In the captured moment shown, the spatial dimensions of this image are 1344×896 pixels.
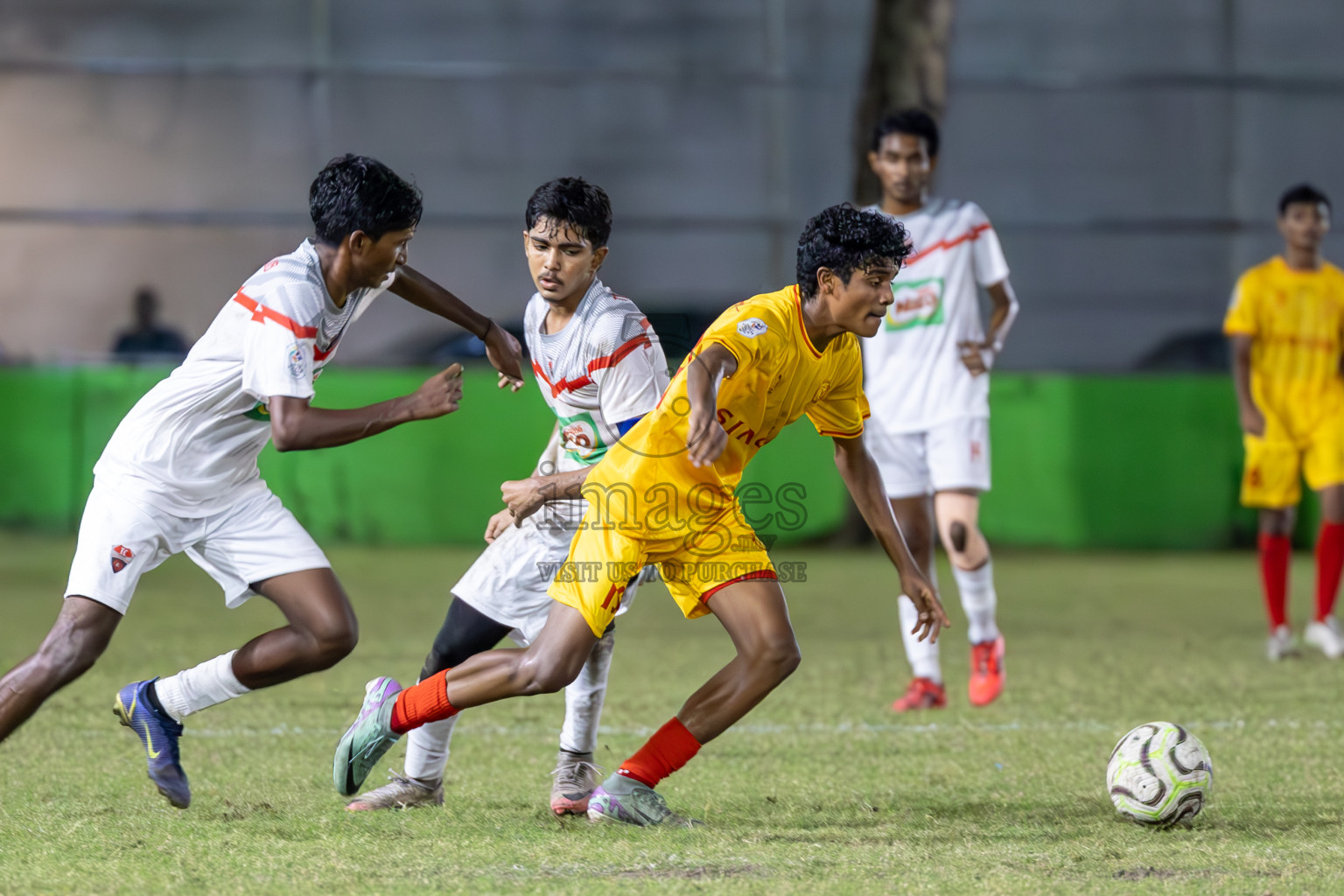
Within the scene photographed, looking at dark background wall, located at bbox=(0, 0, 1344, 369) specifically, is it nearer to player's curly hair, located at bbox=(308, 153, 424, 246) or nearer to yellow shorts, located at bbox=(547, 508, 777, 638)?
player's curly hair, located at bbox=(308, 153, 424, 246)

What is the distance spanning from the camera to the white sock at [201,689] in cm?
379

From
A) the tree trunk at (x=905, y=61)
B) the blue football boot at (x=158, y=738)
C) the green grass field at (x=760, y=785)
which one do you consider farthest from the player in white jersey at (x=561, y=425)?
the tree trunk at (x=905, y=61)

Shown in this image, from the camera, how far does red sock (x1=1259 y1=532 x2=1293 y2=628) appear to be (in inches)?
268

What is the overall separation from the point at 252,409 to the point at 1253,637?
17.6ft

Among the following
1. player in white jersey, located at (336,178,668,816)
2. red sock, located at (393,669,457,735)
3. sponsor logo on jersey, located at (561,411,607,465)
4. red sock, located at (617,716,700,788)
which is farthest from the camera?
sponsor logo on jersey, located at (561,411,607,465)

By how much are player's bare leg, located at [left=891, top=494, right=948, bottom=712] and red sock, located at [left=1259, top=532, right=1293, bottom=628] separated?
6.61 feet

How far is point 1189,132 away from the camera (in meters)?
15.2

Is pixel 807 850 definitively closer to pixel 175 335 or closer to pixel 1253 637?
pixel 1253 637

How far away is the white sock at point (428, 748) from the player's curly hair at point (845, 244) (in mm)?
1410

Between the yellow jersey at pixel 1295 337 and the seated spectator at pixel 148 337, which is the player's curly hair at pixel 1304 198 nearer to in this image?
the yellow jersey at pixel 1295 337

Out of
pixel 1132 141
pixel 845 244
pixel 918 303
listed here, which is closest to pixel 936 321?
pixel 918 303

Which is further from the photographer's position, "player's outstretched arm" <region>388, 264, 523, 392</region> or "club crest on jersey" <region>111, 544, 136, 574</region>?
"player's outstretched arm" <region>388, 264, 523, 392</region>

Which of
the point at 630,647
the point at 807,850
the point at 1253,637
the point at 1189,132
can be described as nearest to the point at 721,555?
the point at 807,850

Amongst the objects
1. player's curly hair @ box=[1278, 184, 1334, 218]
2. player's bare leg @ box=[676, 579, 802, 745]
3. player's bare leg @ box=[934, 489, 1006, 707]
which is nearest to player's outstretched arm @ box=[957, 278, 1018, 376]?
player's bare leg @ box=[934, 489, 1006, 707]
